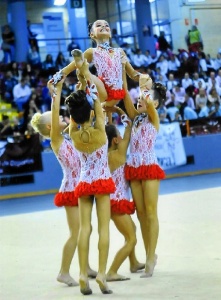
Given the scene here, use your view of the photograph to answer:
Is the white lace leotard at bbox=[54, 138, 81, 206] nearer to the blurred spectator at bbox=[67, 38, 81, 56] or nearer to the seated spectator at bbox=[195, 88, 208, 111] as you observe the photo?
the seated spectator at bbox=[195, 88, 208, 111]

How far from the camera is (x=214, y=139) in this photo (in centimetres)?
1681

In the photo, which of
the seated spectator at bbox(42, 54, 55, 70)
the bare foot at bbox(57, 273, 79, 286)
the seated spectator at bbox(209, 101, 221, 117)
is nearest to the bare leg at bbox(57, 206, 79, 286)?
the bare foot at bbox(57, 273, 79, 286)

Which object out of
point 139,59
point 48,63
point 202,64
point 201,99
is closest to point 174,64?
point 202,64

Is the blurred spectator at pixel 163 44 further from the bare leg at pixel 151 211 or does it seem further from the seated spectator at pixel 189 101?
the bare leg at pixel 151 211

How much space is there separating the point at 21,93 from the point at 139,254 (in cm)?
1102

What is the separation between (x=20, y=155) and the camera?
48.1 ft

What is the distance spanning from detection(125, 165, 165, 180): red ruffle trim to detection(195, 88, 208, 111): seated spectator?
11.8 m

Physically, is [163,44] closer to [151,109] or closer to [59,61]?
[59,61]

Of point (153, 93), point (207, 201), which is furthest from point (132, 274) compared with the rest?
point (207, 201)

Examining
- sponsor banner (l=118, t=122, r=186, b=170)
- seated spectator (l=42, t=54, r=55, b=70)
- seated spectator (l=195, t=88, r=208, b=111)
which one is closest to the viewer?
sponsor banner (l=118, t=122, r=186, b=170)

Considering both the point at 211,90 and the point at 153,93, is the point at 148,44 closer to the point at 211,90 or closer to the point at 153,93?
the point at 211,90

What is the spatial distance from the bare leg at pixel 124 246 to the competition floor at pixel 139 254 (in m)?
0.12

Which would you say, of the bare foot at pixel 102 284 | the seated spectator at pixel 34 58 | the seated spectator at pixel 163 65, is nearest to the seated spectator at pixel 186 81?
the seated spectator at pixel 163 65

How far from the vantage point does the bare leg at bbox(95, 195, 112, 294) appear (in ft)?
17.0
